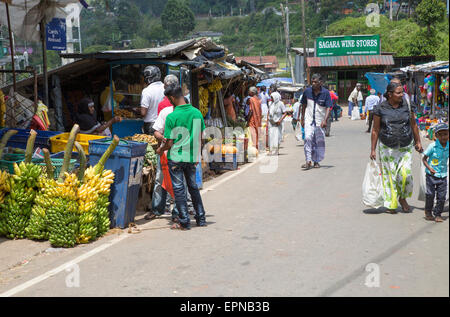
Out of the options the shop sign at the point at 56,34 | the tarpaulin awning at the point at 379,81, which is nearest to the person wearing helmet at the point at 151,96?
the shop sign at the point at 56,34

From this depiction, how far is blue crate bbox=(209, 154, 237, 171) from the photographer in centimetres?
1283

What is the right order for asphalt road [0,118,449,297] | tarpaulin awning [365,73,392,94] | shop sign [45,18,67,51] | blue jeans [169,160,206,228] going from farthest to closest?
tarpaulin awning [365,73,392,94] < shop sign [45,18,67,51] < blue jeans [169,160,206,228] < asphalt road [0,118,449,297]

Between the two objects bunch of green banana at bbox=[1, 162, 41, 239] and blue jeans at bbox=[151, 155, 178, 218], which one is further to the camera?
blue jeans at bbox=[151, 155, 178, 218]

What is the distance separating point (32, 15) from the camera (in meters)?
11.4

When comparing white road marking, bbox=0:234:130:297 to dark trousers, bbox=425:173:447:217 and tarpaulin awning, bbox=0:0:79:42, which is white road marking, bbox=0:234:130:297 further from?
tarpaulin awning, bbox=0:0:79:42

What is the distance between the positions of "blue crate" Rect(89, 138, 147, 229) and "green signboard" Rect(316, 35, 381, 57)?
41992mm

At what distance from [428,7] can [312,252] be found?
31.9m

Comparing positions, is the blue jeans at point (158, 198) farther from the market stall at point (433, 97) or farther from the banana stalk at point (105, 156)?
the market stall at point (433, 97)

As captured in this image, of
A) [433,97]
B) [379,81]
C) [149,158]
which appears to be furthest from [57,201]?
[379,81]

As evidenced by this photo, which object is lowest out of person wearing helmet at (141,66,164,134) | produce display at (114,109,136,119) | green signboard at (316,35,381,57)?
produce display at (114,109,136,119)

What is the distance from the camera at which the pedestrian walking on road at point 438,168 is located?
706 centimetres

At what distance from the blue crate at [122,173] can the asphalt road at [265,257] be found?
314mm

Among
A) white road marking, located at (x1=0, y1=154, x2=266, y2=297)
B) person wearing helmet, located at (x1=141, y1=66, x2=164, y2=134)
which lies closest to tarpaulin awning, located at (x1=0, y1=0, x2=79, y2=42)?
person wearing helmet, located at (x1=141, y1=66, x2=164, y2=134)
